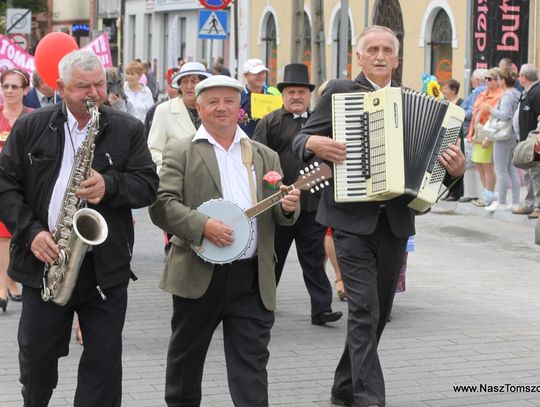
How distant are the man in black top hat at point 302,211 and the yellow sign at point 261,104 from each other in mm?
2355

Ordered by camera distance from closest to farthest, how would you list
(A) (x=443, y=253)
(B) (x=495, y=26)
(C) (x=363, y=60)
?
(C) (x=363, y=60) → (A) (x=443, y=253) → (B) (x=495, y=26)

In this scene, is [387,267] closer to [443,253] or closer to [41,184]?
[41,184]

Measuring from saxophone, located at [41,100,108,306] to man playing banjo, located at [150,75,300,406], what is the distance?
666 millimetres

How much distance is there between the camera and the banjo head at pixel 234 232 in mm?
5988

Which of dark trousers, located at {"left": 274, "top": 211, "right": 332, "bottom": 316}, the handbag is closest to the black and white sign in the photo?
the handbag

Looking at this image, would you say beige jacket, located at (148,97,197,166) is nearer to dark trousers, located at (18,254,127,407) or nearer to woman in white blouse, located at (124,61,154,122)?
dark trousers, located at (18,254,127,407)

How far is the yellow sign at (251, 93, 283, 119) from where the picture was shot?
12.3m

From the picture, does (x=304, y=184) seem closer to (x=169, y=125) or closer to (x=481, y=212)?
(x=169, y=125)

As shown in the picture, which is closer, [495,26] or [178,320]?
[178,320]

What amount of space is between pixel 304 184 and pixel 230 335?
2.68 feet

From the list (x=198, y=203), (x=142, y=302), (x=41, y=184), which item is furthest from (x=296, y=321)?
(x=41, y=184)

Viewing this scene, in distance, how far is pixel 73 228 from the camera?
212 inches

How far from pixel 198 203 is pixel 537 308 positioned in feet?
16.5

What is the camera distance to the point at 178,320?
6246 mm
